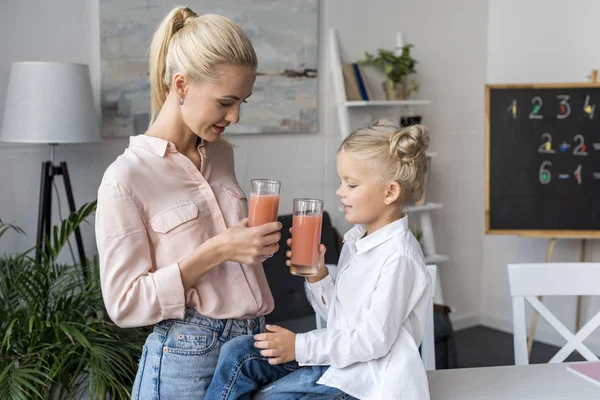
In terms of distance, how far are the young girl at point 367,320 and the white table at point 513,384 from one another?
202mm

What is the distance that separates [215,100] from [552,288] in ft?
4.00

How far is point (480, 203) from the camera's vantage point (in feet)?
16.5

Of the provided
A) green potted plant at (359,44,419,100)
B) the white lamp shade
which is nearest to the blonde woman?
the white lamp shade

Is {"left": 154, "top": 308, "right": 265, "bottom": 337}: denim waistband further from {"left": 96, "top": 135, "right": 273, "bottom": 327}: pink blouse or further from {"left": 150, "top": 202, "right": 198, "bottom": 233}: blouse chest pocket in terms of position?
{"left": 150, "top": 202, "right": 198, "bottom": 233}: blouse chest pocket

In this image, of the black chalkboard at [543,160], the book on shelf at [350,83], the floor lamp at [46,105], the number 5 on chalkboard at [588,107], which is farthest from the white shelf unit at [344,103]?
the floor lamp at [46,105]

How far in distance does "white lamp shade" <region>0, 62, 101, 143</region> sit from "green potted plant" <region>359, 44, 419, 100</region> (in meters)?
1.89

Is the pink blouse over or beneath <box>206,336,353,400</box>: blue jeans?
over

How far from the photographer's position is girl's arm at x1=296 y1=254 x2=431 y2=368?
140 cm

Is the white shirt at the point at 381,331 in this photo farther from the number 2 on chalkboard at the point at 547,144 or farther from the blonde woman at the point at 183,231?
the number 2 on chalkboard at the point at 547,144

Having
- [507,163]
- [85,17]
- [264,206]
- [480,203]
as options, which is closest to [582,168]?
[507,163]

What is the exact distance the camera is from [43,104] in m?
2.88

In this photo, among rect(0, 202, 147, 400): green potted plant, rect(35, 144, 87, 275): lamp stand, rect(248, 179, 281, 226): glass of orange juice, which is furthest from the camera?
rect(35, 144, 87, 275): lamp stand

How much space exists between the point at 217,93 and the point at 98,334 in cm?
146

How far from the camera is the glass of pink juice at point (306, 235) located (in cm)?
155
